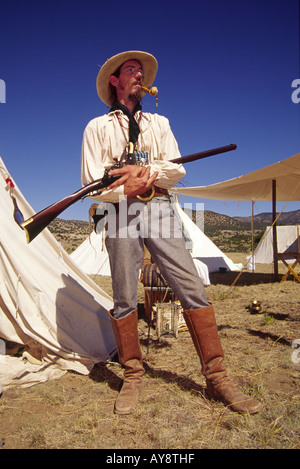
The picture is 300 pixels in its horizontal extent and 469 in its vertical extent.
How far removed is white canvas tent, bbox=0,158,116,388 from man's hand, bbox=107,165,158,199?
47.4 inches

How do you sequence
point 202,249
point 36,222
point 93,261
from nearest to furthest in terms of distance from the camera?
1. point 36,222
2. point 93,261
3. point 202,249

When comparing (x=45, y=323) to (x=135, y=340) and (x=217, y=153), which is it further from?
(x=217, y=153)

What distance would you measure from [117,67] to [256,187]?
681 cm

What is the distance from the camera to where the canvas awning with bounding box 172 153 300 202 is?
20.9ft

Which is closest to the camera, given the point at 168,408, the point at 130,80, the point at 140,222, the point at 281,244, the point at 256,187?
the point at 168,408

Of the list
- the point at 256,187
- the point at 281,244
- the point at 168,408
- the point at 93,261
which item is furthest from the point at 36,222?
the point at 281,244

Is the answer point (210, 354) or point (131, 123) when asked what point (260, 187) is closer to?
point (131, 123)

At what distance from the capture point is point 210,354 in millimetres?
1965

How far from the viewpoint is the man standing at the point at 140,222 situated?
1.99 meters

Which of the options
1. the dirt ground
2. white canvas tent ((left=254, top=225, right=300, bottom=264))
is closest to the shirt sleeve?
the dirt ground

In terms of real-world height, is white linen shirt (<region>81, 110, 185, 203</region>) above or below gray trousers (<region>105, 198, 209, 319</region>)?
above

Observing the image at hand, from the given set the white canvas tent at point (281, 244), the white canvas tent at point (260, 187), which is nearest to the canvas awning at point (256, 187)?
the white canvas tent at point (260, 187)

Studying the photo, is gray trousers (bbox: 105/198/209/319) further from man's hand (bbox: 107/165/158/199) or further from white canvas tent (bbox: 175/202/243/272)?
white canvas tent (bbox: 175/202/243/272)
